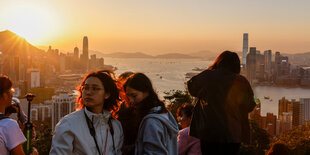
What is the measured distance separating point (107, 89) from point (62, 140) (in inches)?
12.3

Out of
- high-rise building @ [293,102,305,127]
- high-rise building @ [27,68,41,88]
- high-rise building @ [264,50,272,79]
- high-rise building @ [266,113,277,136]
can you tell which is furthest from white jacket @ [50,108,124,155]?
high-rise building @ [264,50,272,79]

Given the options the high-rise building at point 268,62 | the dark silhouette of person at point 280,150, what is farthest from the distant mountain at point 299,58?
the dark silhouette of person at point 280,150

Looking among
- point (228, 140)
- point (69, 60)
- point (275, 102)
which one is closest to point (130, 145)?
point (228, 140)

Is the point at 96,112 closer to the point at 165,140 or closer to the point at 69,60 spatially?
the point at 165,140

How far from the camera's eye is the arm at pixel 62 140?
1119mm

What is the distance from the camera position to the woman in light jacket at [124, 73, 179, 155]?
1.22 m

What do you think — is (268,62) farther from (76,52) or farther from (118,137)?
(118,137)

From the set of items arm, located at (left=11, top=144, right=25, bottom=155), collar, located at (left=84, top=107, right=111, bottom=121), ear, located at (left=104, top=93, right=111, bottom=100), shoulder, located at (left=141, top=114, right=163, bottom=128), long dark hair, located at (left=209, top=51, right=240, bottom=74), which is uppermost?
long dark hair, located at (left=209, top=51, right=240, bottom=74)

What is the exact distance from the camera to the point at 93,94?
4.20 feet

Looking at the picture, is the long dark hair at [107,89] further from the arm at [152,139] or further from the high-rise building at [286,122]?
the high-rise building at [286,122]

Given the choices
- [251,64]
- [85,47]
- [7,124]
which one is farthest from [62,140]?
[85,47]

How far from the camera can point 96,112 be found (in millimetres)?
1293

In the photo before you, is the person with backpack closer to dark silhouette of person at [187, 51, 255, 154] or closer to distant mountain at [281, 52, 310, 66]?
dark silhouette of person at [187, 51, 255, 154]

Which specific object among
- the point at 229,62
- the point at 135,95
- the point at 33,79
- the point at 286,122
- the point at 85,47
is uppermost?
the point at 85,47
